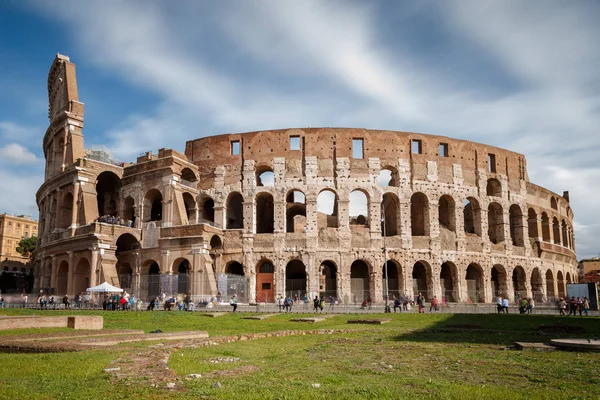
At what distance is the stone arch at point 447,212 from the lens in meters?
42.9

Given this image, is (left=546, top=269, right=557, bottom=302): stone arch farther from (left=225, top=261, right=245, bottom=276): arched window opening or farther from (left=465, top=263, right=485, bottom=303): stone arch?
(left=225, top=261, right=245, bottom=276): arched window opening

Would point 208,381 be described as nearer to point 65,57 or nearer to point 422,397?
point 422,397

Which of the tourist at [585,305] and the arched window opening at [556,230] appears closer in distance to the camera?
the tourist at [585,305]

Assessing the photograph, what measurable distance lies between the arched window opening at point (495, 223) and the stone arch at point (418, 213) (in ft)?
22.7

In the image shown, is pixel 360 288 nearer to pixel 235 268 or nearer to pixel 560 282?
pixel 235 268

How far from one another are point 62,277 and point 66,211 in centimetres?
562

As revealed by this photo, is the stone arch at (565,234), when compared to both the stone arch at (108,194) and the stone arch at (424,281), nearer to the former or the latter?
the stone arch at (424,281)

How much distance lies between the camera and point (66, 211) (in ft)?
144

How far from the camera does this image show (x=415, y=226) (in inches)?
1745

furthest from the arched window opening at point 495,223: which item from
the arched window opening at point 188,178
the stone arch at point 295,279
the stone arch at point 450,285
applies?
the arched window opening at point 188,178

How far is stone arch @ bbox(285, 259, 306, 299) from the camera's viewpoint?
39.8m

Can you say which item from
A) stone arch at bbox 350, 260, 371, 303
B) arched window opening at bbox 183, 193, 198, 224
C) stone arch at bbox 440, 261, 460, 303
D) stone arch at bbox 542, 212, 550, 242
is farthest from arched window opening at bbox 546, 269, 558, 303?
arched window opening at bbox 183, 193, 198, 224

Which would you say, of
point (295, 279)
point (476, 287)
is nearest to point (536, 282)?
point (476, 287)

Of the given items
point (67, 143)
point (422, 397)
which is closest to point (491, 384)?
point (422, 397)
